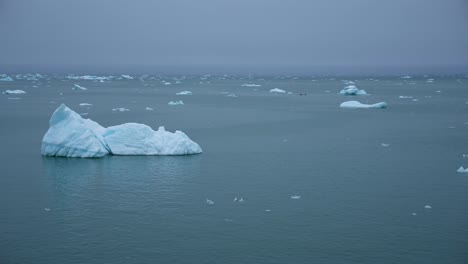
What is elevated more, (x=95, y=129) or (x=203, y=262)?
(x=95, y=129)

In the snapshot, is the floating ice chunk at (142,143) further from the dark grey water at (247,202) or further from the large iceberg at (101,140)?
the dark grey water at (247,202)

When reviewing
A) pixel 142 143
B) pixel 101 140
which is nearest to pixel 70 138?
pixel 101 140

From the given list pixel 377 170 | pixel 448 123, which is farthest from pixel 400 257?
pixel 448 123

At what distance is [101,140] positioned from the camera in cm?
2022

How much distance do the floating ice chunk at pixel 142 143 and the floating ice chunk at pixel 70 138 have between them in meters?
0.47

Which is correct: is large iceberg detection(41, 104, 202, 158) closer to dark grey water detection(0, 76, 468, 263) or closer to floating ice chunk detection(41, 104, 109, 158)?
floating ice chunk detection(41, 104, 109, 158)

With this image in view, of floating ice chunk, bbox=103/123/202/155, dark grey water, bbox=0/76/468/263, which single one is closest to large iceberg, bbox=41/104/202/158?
floating ice chunk, bbox=103/123/202/155

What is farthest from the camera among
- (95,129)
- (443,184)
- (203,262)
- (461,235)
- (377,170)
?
(95,129)

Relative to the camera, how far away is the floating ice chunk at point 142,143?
20.3 m

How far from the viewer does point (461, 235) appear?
39.2 ft

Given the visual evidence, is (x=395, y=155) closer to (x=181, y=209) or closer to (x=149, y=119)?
(x=181, y=209)

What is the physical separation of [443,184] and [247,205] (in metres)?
6.41

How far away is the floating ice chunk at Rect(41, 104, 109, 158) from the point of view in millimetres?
19406

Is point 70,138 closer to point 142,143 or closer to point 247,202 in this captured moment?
point 142,143
